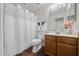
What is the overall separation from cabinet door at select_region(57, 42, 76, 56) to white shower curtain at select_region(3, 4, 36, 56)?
0.54 metres

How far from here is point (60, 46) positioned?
1414 mm

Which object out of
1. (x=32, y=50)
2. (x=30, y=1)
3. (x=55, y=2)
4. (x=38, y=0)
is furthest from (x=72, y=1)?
(x=32, y=50)

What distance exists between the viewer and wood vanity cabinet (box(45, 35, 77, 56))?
1.32 metres

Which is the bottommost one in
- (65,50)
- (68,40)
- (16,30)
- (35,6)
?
(65,50)

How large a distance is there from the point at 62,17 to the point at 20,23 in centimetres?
A: 76

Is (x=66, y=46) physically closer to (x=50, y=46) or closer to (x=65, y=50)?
(x=65, y=50)

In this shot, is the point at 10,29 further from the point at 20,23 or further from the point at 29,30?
the point at 29,30

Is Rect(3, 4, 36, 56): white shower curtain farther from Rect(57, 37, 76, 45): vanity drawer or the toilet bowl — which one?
Rect(57, 37, 76, 45): vanity drawer

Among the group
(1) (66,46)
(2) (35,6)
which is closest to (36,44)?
(1) (66,46)

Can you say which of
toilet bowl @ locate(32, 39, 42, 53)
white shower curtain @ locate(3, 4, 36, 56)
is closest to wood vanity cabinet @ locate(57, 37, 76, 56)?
toilet bowl @ locate(32, 39, 42, 53)

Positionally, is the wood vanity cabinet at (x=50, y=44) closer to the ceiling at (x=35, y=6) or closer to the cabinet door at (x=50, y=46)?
the cabinet door at (x=50, y=46)

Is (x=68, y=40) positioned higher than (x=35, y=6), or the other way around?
(x=35, y=6)

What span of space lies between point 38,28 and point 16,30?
1.30 feet

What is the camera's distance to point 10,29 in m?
1.31
